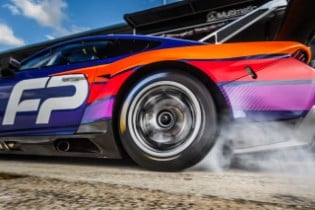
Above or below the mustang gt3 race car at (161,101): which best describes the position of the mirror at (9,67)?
above

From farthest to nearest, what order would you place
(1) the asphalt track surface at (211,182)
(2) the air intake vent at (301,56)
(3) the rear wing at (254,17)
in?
1. (3) the rear wing at (254,17)
2. (2) the air intake vent at (301,56)
3. (1) the asphalt track surface at (211,182)

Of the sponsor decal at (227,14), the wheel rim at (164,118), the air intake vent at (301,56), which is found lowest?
the wheel rim at (164,118)

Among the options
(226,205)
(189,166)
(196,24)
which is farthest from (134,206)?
(196,24)

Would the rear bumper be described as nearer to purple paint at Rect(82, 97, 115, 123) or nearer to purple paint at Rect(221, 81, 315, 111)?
purple paint at Rect(82, 97, 115, 123)

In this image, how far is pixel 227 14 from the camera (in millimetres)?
8156

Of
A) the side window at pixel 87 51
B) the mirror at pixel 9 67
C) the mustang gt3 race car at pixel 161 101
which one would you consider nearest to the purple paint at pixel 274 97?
the mustang gt3 race car at pixel 161 101

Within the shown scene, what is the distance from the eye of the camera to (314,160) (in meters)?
2.32

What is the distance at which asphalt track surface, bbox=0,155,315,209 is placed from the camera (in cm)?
148

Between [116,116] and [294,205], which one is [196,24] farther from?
[294,205]

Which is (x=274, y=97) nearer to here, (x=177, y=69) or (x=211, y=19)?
(x=177, y=69)

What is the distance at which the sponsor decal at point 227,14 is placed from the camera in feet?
26.1

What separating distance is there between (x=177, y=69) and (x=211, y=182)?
88 cm

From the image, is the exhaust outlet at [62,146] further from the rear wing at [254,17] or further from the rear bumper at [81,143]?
the rear wing at [254,17]

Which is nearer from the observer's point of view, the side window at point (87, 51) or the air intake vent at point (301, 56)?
the air intake vent at point (301, 56)
